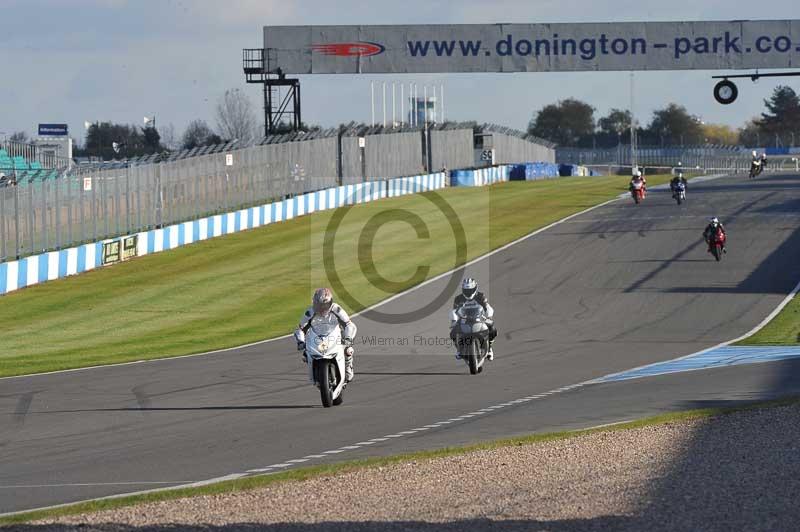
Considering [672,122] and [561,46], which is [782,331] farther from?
[672,122]

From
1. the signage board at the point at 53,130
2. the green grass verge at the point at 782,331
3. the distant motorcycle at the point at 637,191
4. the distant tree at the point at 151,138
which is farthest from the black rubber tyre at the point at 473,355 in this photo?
the distant tree at the point at 151,138

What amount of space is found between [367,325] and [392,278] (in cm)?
784

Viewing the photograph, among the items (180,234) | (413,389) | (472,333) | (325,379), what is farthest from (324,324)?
(180,234)

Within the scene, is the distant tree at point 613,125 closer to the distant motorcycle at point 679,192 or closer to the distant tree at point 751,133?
the distant tree at point 751,133

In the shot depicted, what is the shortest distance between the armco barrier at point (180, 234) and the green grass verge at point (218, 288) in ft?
1.38

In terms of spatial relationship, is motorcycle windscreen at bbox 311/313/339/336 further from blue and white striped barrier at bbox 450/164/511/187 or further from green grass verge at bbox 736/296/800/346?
blue and white striped barrier at bbox 450/164/511/187

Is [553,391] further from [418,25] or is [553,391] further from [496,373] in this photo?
[418,25]

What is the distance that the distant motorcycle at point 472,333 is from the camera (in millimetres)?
19547

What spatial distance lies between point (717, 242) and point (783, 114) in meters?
129

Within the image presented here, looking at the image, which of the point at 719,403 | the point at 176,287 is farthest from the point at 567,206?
the point at 719,403

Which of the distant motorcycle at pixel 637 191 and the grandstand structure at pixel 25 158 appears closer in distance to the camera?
the grandstand structure at pixel 25 158

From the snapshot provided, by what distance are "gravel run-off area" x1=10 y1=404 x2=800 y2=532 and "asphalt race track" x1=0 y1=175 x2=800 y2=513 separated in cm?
124

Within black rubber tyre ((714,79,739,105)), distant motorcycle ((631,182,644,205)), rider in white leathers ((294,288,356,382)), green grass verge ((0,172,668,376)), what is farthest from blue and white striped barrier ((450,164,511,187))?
rider in white leathers ((294,288,356,382))

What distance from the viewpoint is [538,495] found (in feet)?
32.4
